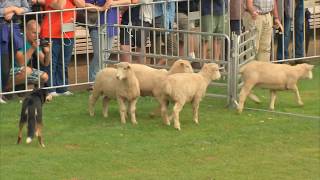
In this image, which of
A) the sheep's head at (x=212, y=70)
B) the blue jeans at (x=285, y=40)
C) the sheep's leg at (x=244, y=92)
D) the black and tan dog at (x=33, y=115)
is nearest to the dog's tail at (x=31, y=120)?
the black and tan dog at (x=33, y=115)

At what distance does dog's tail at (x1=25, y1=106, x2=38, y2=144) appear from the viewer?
38.7 ft

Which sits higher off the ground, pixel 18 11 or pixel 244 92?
pixel 18 11

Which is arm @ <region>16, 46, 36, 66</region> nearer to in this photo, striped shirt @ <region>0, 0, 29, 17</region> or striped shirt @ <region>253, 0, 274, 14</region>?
striped shirt @ <region>0, 0, 29, 17</region>

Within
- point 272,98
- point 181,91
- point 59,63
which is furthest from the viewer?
point 59,63

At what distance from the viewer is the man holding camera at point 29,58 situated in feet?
48.8

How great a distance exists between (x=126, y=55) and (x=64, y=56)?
0.98 meters

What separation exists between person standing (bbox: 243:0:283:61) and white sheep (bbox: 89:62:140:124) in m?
3.75

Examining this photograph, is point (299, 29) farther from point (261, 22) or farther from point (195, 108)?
point (195, 108)

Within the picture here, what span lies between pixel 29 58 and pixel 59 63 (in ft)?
1.86

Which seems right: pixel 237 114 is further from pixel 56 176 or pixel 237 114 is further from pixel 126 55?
pixel 56 176

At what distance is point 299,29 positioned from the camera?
18125mm

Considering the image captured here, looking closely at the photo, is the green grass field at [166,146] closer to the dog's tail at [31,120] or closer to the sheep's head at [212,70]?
the dog's tail at [31,120]

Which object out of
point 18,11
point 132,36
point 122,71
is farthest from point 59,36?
point 122,71

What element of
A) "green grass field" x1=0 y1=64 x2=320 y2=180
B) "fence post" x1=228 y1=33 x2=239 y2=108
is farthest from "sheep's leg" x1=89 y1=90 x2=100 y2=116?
"fence post" x1=228 y1=33 x2=239 y2=108
